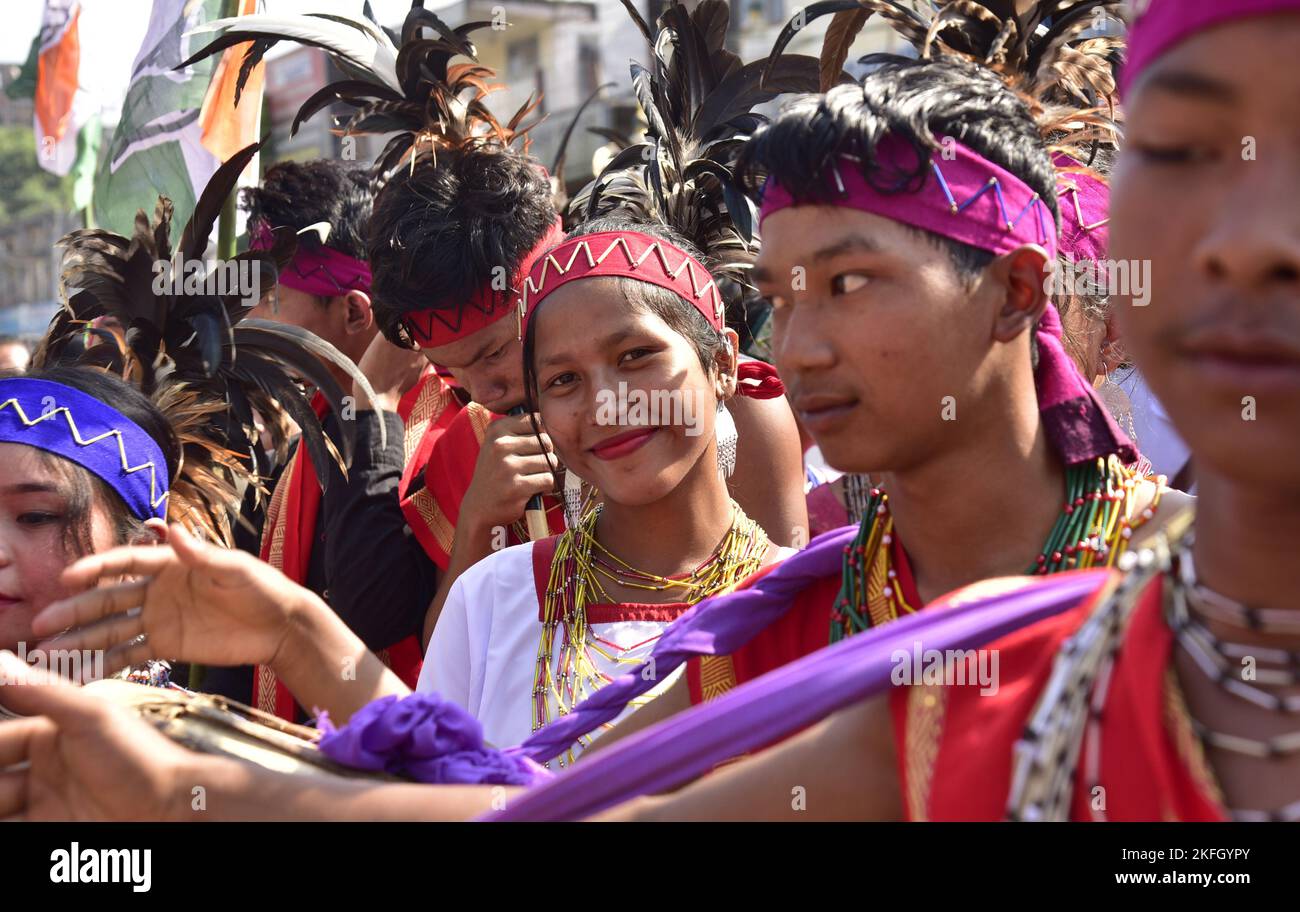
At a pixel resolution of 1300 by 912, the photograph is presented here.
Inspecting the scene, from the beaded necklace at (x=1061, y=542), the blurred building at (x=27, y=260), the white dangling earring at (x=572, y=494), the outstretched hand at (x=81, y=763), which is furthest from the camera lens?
the blurred building at (x=27, y=260)

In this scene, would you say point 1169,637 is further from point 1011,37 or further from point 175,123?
point 175,123

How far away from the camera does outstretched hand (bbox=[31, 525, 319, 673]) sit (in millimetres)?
1936

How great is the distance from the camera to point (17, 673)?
70.4 inches

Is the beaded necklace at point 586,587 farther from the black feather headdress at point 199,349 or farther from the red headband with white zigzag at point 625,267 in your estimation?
the black feather headdress at point 199,349

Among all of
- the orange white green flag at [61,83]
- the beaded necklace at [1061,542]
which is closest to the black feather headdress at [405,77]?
the beaded necklace at [1061,542]

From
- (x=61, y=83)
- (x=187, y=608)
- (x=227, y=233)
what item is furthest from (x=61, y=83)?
(x=187, y=608)

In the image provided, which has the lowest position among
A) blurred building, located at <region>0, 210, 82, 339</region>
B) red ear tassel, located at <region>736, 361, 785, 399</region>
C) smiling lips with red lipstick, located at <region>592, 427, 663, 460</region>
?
smiling lips with red lipstick, located at <region>592, 427, 663, 460</region>

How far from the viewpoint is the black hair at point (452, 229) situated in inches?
145

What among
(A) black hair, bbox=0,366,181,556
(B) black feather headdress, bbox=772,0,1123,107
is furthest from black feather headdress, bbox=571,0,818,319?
(A) black hair, bbox=0,366,181,556

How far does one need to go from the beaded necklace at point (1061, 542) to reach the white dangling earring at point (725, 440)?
104 centimetres

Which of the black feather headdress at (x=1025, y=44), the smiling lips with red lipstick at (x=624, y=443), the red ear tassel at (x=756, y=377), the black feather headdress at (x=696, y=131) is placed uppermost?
the black feather headdress at (x=696, y=131)

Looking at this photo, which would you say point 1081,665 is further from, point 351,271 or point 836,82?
point 351,271

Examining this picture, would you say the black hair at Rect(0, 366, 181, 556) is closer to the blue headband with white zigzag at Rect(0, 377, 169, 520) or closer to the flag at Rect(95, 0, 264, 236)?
the blue headband with white zigzag at Rect(0, 377, 169, 520)

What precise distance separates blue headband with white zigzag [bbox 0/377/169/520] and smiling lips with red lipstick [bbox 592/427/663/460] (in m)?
1.03
